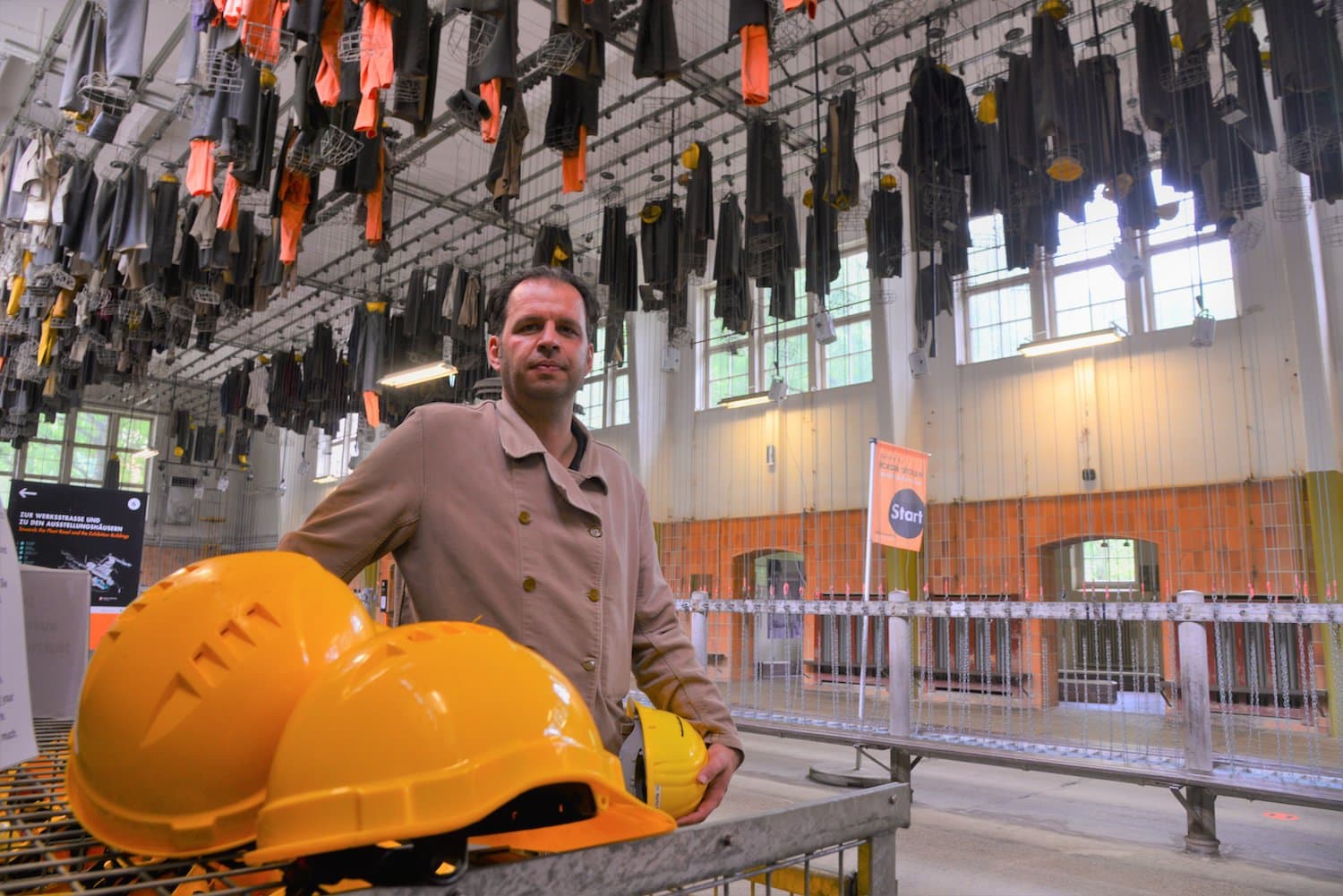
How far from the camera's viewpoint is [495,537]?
4.15 feet

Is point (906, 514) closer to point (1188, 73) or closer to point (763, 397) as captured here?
point (1188, 73)

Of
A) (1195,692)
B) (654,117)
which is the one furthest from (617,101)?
(1195,692)

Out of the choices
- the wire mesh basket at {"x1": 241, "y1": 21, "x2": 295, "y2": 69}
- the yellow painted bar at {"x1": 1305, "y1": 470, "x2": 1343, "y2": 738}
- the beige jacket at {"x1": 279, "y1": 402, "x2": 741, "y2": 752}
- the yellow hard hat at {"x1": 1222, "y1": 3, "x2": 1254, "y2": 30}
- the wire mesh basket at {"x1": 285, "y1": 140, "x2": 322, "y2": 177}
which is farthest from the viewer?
the yellow painted bar at {"x1": 1305, "y1": 470, "x2": 1343, "y2": 738}

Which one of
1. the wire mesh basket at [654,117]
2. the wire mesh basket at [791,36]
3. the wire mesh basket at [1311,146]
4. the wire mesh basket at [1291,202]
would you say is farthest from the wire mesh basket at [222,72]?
the wire mesh basket at [1291,202]

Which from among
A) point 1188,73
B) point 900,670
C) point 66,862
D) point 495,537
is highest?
point 1188,73

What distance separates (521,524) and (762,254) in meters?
6.51

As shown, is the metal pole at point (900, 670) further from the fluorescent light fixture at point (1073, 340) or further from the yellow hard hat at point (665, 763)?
the fluorescent light fixture at point (1073, 340)

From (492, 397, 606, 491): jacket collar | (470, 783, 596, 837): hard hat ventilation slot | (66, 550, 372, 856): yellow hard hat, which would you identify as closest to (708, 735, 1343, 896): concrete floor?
(492, 397, 606, 491): jacket collar

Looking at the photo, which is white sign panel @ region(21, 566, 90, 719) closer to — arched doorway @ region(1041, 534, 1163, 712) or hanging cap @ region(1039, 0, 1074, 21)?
hanging cap @ region(1039, 0, 1074, 21)

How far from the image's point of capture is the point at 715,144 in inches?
441

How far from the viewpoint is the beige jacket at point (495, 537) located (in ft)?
4.00

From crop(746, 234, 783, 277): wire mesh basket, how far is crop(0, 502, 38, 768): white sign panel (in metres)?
6.76

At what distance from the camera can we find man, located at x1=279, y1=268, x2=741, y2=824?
4.01 ft

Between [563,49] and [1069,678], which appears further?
[1069,678]
